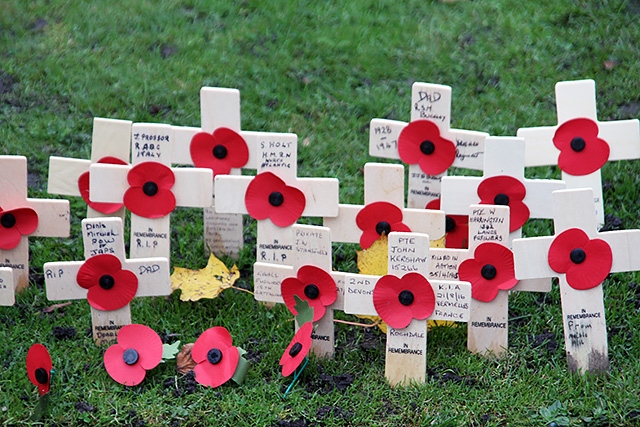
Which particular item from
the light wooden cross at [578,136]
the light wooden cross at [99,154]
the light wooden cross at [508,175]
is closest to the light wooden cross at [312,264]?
the light wooden cross at [508,175]

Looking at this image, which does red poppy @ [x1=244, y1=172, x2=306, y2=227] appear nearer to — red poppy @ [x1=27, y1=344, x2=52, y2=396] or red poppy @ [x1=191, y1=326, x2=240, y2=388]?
red poppy @ [x1=191, y1=326, x2=240, y2=388]

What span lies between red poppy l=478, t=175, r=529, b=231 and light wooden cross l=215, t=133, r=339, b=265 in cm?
69

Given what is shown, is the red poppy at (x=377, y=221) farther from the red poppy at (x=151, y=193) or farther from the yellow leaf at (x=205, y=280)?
the red poppy at (x=151, y=193)

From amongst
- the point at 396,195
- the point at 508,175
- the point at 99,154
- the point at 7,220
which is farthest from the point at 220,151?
the point at 508,175

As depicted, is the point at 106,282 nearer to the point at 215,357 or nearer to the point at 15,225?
the point at 215,357

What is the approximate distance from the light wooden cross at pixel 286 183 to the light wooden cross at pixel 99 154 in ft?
1.98

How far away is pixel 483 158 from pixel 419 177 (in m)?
0.40

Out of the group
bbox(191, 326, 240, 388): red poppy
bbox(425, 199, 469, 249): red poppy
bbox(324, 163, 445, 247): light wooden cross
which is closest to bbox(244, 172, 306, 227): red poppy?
bbox(324, 163, 445, 247): light wooden cross

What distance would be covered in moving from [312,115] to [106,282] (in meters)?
2.33

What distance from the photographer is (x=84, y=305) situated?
4.23 meters

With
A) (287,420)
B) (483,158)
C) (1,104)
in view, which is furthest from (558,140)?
(1,104)

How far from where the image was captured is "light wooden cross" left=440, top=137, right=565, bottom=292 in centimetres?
392

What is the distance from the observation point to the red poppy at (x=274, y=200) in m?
4.07

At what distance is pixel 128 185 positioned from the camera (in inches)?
164
